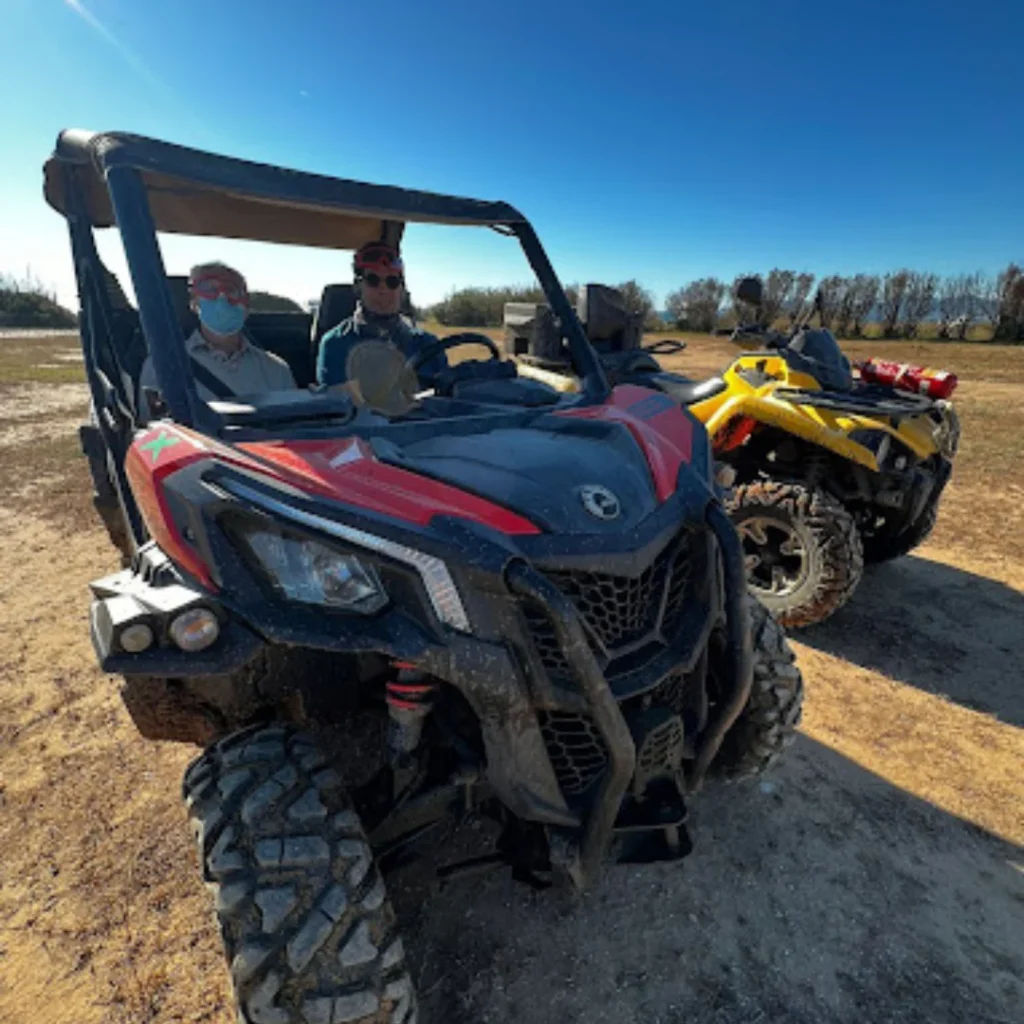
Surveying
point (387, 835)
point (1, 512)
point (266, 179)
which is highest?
point (266, 179)

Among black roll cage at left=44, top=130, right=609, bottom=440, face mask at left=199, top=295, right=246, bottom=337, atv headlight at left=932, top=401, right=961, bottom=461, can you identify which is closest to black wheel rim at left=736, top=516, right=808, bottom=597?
atv headlight at left=932, top=401, right=961, bottom=461

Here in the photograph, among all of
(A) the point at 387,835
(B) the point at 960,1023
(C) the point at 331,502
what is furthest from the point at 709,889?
(C) the point at 331,502

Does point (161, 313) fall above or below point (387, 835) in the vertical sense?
above

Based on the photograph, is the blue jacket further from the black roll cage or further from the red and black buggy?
the red and black buggy

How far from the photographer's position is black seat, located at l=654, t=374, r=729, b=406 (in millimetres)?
4783

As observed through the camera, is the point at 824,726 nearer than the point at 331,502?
No

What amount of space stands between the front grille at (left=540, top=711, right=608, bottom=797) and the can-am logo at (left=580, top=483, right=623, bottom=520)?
0.48 m

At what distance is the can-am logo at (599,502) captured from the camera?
1758 millimetres

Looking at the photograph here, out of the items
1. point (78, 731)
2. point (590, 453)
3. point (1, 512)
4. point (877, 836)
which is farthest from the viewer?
point (1, 512)

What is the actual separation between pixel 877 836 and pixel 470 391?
222 cm

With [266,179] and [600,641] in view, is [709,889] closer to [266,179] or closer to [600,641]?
[600,641]

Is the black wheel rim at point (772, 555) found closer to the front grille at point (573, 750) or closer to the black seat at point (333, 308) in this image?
the black seat at point (333, 308)

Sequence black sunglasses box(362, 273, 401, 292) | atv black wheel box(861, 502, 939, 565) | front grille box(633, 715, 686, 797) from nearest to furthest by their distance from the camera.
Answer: front grille box(633, 715, 686, 797) < black sunglasses box(362, 273, 401, 292) < atv black wheel box(861, 502, 939, 565)

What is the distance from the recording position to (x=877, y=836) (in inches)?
104
